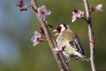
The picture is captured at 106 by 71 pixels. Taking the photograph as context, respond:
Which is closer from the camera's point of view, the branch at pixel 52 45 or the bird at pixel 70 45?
the branch at pixel 52 45

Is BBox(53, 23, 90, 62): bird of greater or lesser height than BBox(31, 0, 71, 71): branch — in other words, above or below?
below

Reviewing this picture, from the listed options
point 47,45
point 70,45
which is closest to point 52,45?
point 70,45

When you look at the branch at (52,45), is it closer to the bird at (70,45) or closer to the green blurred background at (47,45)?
the bird at (70,45)

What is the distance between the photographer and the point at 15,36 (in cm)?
1370

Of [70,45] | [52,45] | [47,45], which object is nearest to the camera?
[52,45]

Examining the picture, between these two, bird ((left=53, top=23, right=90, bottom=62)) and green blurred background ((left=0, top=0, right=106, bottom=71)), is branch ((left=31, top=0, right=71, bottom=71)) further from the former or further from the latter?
green blurred background ((left=0, top=0, right=106, bottom=71))

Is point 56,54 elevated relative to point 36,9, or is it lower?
lower

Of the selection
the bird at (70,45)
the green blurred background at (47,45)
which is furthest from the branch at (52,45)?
the green blurred background at (47,45)

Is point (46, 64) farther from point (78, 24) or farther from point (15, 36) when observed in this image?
point (15, 36)

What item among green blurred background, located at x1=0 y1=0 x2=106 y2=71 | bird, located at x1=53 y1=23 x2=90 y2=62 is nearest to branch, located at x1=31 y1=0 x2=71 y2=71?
bird, located at x1=53 y1=23 x2=90 y2=62

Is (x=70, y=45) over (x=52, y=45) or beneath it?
beneath

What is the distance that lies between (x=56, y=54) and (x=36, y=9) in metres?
0.21

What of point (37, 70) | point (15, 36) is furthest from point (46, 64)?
point (15, 36)

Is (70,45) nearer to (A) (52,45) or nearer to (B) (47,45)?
Result: (A) (52,45)
